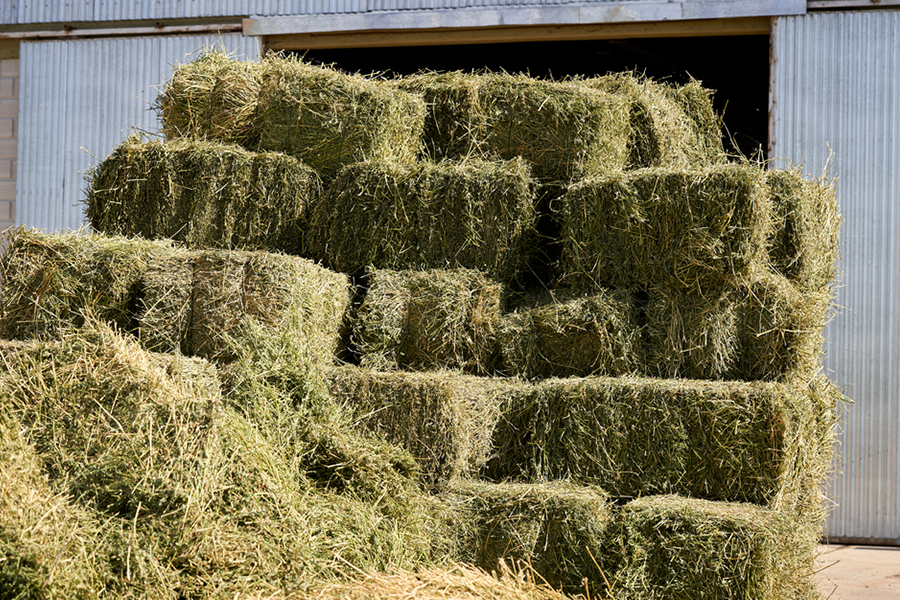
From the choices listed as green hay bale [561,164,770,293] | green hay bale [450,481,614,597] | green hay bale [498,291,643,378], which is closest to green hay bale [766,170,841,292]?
green hay bale [561,164,770,293]

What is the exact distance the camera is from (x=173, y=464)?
123 inches

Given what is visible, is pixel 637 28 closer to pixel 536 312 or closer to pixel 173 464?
pixel 536 312

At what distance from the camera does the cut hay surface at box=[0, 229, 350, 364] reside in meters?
4.18

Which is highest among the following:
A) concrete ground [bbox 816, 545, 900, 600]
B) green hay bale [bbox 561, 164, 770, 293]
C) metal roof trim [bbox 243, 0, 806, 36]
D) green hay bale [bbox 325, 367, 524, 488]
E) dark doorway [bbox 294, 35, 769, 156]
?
dark doorway [bbox 294, 35, 769, 156]

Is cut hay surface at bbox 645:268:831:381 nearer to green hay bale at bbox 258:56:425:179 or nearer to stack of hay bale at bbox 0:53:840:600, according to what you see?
stack of hay bale at bbox 0:53:840:600

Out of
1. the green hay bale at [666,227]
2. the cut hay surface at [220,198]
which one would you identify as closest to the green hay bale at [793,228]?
the green hay bale at [666,227]

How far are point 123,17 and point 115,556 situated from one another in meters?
6.16

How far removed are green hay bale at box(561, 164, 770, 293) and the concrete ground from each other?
1655 millimetres

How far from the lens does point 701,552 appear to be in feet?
12.1

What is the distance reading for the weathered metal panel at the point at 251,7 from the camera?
702cm

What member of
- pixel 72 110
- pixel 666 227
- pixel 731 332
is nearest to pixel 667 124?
pixel 666 227

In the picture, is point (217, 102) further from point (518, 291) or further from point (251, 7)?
point (251, 7)

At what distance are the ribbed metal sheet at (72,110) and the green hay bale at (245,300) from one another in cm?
416

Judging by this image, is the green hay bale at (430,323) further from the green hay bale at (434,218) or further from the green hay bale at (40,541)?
the green hay bale at (40,541)
